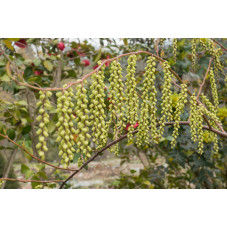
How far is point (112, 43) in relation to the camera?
1.58 m

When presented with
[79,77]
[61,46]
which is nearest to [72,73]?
[79,77]

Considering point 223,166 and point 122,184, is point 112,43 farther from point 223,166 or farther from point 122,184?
point 223,166

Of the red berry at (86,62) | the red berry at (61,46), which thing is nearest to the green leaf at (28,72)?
the red berry at (61,46)

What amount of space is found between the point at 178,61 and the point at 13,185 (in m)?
1.24

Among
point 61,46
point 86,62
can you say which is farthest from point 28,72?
point 86,62

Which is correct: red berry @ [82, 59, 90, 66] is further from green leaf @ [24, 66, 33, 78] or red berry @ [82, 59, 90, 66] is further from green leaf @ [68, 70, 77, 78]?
green leaf @ [24, 66, 33, 78]

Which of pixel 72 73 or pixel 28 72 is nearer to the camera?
pixel 28 72

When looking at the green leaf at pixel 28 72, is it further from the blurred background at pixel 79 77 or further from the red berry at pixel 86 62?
the red berry at pixel 86 62

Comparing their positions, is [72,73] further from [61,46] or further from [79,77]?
[61,46]

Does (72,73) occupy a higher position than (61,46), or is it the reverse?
A: (61,46)

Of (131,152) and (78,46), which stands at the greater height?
(78,46)

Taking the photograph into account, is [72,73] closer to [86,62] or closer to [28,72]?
[86,62]
